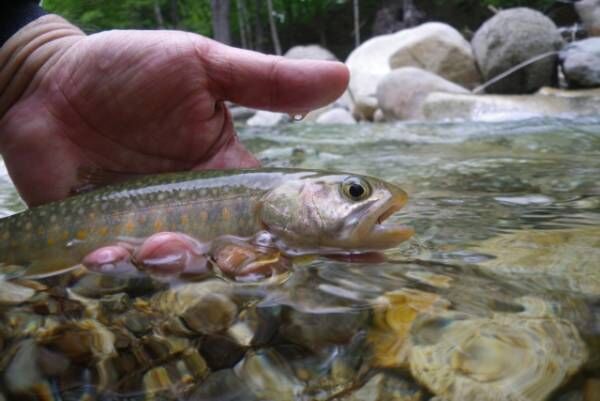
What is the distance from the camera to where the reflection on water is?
1181 millimetres

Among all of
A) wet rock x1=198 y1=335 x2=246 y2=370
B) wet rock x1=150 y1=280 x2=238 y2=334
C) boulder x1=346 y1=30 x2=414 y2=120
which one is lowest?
boulder x1=346 y1=30 x2=414 y2=120

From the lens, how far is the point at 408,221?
8.11 ft

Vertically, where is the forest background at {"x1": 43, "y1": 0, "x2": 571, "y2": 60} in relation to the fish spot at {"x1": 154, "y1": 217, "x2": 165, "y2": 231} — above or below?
below

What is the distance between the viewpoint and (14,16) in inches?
122

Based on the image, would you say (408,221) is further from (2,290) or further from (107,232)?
(2,290)

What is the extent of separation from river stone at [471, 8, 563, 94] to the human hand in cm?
1217

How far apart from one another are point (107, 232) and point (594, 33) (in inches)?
688

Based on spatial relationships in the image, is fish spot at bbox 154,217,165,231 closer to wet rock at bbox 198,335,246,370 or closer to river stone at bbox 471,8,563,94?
wet rock at bbox 198,335,246,370

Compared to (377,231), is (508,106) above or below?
below

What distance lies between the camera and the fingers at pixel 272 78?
2.36m

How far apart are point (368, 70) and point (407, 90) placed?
4928 millimetres

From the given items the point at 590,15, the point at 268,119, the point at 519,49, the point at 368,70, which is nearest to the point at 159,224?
the point at 268,119

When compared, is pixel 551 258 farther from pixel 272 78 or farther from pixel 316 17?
pixel 316 17

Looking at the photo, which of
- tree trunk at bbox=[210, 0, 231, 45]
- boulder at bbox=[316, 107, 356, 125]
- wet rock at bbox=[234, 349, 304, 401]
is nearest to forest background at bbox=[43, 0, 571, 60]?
tree trunk at bbox=[210, 0, 231, 45]
